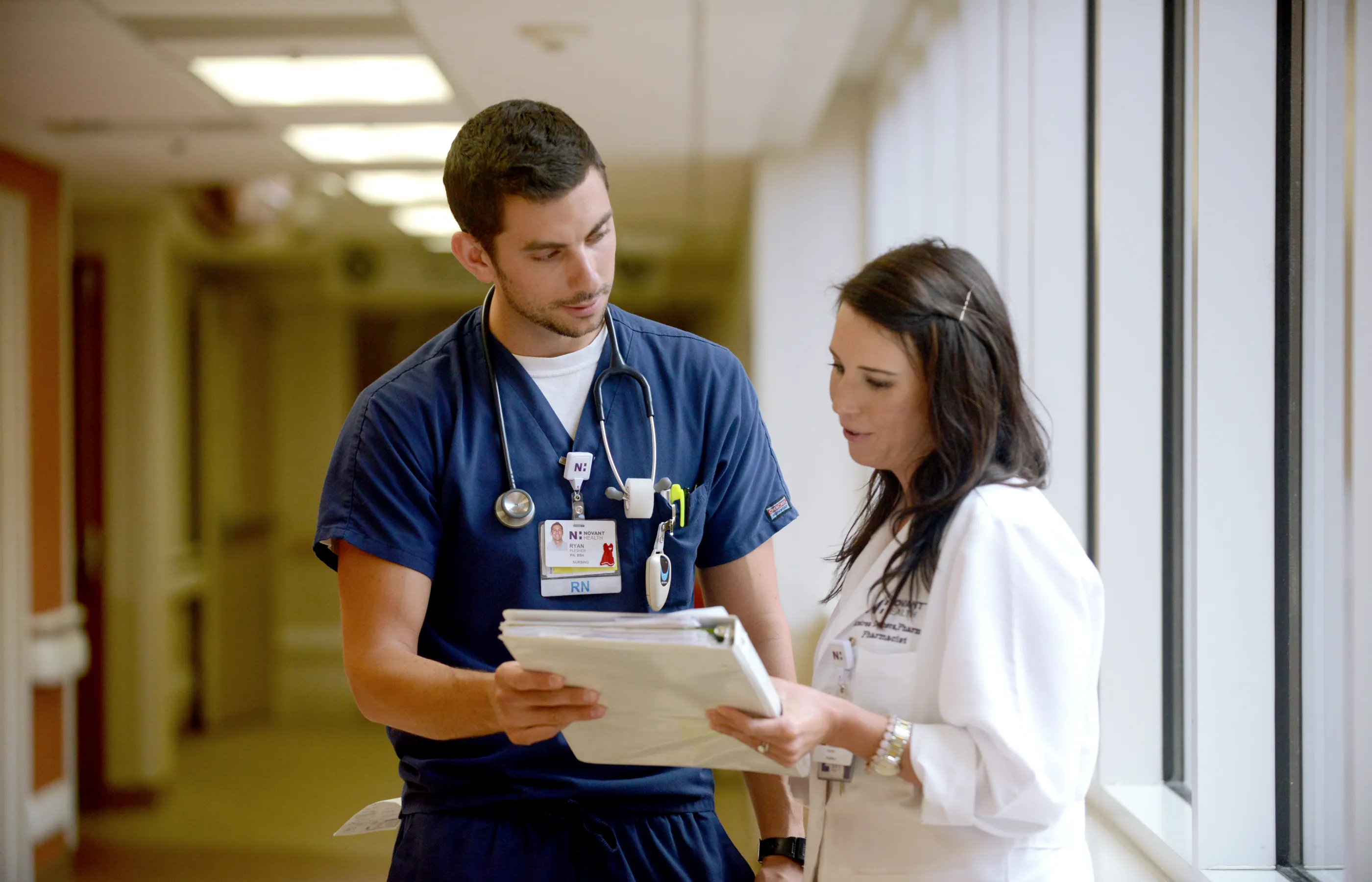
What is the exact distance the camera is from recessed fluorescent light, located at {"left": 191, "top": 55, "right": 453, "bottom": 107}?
3.55 meters

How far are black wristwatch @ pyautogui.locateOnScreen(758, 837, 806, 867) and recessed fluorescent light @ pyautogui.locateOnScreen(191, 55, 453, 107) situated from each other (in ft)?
9.32

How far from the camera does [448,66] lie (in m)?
3.59

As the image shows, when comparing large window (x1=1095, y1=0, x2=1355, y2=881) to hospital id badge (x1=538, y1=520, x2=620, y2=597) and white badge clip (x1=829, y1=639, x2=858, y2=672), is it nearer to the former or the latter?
white badge clip (x1=829, y1=639, x2=858, y2=672)

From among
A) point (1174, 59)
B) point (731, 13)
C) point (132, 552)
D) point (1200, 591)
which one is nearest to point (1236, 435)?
point (1200, 591)

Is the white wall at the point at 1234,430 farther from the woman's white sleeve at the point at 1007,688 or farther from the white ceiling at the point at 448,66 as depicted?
the white ceiling at the point at 448,66

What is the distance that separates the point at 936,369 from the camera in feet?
4.23

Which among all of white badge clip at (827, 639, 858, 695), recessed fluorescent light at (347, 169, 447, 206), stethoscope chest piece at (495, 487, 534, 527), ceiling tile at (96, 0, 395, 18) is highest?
recessed fluorescent light at (347, 169, 447, 206)

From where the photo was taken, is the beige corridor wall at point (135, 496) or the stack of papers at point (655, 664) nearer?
the stack of papers at point (655, 664)

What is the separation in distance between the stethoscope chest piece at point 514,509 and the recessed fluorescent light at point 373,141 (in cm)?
314

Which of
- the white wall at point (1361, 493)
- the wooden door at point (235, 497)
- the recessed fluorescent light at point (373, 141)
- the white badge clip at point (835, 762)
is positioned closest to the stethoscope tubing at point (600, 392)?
the white badge clip at point (835, 762)

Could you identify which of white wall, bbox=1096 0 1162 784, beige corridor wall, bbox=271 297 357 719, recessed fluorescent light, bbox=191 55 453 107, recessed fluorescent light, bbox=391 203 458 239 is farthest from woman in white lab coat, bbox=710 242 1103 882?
beige corridor wall, bbox=271 297 357 719

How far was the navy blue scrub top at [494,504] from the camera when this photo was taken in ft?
5.00

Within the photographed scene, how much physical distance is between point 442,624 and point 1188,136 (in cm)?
174

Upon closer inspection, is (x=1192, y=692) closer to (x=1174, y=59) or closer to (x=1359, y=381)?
(x=1359, y=381)
